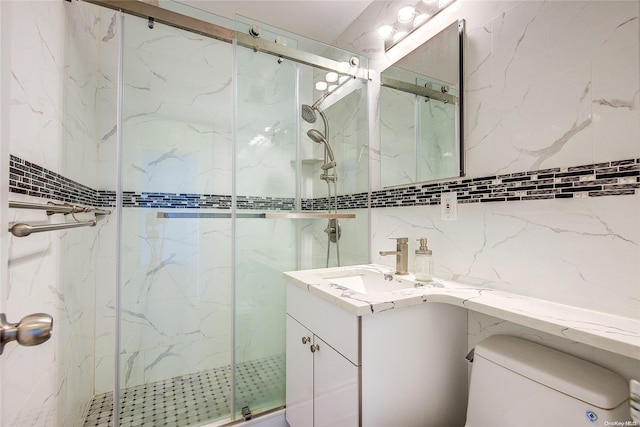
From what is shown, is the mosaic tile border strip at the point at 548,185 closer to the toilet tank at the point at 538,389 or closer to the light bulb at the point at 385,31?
the toilet tank at the point at 538,389

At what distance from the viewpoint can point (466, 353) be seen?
44.0 inches

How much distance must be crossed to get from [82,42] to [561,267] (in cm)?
239

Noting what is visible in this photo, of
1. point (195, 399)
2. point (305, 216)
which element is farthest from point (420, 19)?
point (195, 399)

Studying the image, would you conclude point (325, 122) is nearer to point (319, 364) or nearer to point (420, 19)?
point (420, 19)

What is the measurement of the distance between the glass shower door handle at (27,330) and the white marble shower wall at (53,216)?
2.5 inches

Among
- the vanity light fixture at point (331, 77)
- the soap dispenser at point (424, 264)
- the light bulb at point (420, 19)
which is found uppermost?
the light bulb at point (420, 19)

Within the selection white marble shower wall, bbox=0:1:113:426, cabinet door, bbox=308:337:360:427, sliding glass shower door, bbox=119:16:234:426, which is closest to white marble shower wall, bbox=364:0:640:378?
cabinet door, bbox=308:337:360:427

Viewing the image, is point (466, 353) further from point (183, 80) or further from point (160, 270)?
point (183, 80)

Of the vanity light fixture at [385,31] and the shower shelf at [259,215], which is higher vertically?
the vanity light fixture at [385,31]

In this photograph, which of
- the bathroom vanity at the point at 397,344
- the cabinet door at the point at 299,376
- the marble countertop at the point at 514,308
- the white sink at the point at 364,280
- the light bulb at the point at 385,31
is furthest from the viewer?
the light bulb at the point at 385,31

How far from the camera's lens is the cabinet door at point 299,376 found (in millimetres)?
1162

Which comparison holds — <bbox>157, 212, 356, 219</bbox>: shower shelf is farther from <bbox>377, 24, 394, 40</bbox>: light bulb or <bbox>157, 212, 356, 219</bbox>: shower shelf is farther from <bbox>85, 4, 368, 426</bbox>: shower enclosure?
<bbox>377, 24, 394, 40</bbox>: light bulb

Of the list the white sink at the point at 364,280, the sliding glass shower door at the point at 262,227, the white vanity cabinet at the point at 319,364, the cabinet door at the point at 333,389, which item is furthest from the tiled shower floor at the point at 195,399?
the white sink at the point at 364,280

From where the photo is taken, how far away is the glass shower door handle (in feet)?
1.18
